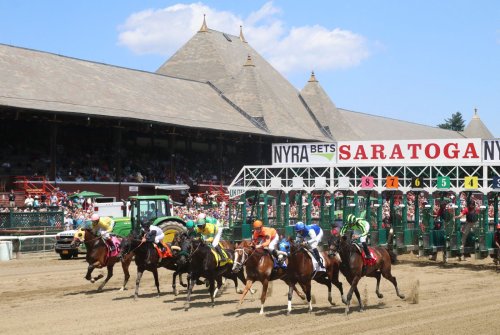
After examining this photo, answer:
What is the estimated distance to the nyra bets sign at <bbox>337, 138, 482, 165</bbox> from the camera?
2533 centimetres

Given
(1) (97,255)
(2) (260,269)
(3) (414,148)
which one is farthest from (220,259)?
(3) (414,148)

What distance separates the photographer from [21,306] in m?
16.2

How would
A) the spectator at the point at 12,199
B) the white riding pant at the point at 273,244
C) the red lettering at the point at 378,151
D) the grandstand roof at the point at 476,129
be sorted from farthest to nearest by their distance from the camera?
the grandstand roof at the point at 476,129, the spectator at the point at 12,199, the red lettering at the point at 378,151, the white riding pant at the point at 273,244

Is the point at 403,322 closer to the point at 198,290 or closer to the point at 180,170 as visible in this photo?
the point at 198,290

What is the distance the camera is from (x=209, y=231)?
54.3 feet

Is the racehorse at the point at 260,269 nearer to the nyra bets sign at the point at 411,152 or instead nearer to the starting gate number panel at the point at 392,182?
the starting gate number panel at the point at 392,182

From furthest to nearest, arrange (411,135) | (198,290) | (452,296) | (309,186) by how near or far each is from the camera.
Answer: (411,135) < (309,186) < (198,290) < (452,296)

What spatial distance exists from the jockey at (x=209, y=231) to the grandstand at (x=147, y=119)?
18.7 m

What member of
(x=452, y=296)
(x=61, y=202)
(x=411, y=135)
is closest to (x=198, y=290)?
(x=452, y=296)

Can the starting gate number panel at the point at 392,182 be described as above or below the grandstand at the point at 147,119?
below

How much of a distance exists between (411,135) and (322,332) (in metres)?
66.4

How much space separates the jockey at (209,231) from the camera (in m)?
16.4

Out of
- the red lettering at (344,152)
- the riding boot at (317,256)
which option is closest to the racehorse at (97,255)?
the riding boot at (317,256)

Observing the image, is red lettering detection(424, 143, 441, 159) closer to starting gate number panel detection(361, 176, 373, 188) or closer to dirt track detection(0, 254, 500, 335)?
starting gate number panel detection(361, 176, 373, 188)
